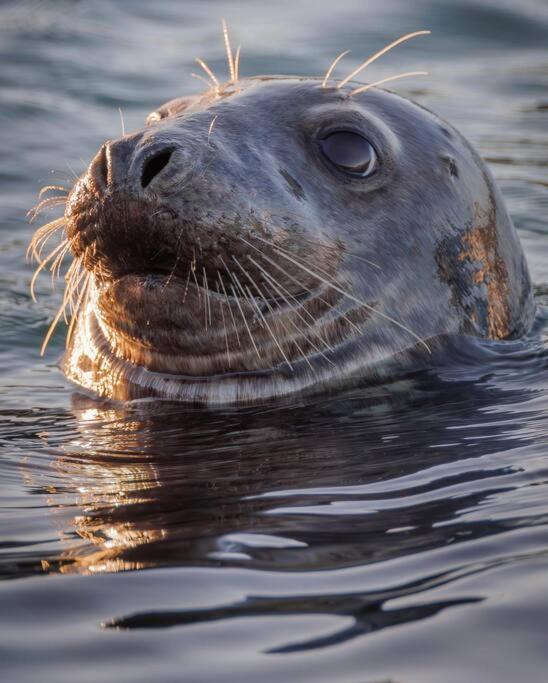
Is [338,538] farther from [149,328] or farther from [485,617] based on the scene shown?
[149,328]

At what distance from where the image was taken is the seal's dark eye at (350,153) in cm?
466

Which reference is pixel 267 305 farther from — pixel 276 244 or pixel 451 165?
pixel 451 165

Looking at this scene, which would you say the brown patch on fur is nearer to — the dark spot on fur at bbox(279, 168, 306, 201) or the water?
the water

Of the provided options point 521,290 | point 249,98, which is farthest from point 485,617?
point 521,290

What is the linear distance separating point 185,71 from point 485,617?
8807mm

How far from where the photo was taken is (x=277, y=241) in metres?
4.27

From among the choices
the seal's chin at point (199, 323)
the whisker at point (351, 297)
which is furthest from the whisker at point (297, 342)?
the whisker at point (351, 297)

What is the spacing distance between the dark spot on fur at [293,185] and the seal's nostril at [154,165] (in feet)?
1.65

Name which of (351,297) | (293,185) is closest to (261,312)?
(351,297)

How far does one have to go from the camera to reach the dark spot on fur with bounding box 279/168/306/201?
4.45m

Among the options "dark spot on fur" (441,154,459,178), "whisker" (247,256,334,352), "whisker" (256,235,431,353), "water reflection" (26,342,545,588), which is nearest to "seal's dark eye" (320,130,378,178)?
"dark spot on fur" (441,154,459,178)

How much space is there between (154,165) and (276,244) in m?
0.47

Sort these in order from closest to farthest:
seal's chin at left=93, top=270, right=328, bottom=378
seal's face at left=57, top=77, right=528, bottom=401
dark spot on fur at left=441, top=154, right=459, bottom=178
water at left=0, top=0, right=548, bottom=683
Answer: water at left=0, top=0, right=548, bottom=683 < seal's face at left=57, top=77, right=528, bottom=401 < seal's chin at left=93, top=270, right=328, bottom=378 < dark spot on fur at left=441, top=154, right=459, bottom=178

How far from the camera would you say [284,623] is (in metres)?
2.47
